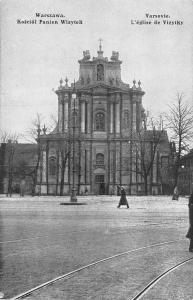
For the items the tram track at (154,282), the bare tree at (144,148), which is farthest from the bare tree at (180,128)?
the tram track at (154,282)

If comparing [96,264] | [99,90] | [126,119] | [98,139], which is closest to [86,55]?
[99,90]

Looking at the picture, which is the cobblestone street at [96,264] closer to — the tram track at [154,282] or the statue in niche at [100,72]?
the tram track at [154,282]

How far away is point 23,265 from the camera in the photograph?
921 centimetres

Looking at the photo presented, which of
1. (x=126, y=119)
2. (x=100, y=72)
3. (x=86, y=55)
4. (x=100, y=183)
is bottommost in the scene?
(x=100, y=183)

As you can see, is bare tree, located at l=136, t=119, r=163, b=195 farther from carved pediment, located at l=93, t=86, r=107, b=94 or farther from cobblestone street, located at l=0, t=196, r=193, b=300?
cobblestone street, located at l=0, t=196, r=193, b=300

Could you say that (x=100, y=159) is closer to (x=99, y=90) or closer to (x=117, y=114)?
(x=117, y=114)

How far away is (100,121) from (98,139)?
2.62m

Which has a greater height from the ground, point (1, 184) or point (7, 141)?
→ point (7, 141)

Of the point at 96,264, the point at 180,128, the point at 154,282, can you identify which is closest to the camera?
the point at 154,282

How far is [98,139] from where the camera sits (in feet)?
228

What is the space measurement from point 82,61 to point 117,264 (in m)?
64.3

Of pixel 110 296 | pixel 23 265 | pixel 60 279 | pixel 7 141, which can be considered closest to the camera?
A: pixel 110 296

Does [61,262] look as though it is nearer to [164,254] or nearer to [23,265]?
[23,265]

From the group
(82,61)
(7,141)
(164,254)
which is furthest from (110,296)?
(7,141)
